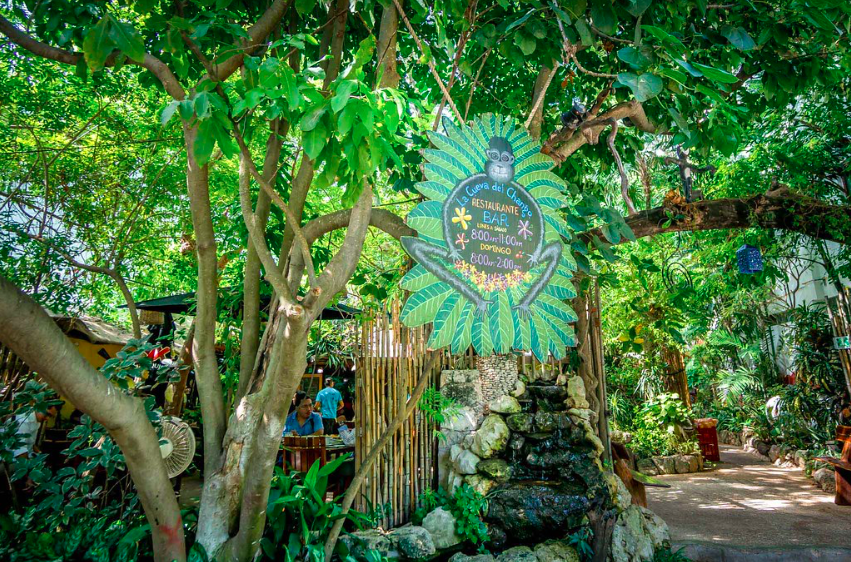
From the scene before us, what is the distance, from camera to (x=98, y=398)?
229 centimetres

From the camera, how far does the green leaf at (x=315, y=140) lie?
2111 mm

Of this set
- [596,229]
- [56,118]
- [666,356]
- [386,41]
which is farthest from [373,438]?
[666,356]

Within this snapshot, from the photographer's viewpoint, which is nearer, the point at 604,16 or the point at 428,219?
the point at 428,219

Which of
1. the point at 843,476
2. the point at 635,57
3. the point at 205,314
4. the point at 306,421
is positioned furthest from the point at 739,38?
the point at 843,476

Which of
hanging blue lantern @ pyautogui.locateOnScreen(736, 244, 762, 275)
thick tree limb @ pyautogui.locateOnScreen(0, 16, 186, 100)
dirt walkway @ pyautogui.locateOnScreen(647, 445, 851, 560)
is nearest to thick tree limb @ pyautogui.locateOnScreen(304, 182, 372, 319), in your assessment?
thick tree limb @ pyautogui.locateOnScreen(0, 16, 186, 100)

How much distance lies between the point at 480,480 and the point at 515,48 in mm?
3457

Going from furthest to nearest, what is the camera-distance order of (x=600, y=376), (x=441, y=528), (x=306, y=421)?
(x=306, y=421) < (x=600, y=376) < (x=441, y=528)

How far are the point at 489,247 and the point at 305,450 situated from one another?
3.72 meters

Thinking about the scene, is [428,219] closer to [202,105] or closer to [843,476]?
[202,105]

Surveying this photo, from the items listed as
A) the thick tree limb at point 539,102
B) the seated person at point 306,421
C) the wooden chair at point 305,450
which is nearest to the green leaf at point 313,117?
the thick tree limb at point 539,102

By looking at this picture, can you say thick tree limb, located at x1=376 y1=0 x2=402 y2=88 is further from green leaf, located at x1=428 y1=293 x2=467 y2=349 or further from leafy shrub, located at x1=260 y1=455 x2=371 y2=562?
leafy shrub, located at x1=260 y1=455 x2=371 y2=562

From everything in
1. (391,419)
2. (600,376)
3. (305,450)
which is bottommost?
(305,450)

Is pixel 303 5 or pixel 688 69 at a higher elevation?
pixel 303 5

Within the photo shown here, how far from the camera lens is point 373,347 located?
483 cm
